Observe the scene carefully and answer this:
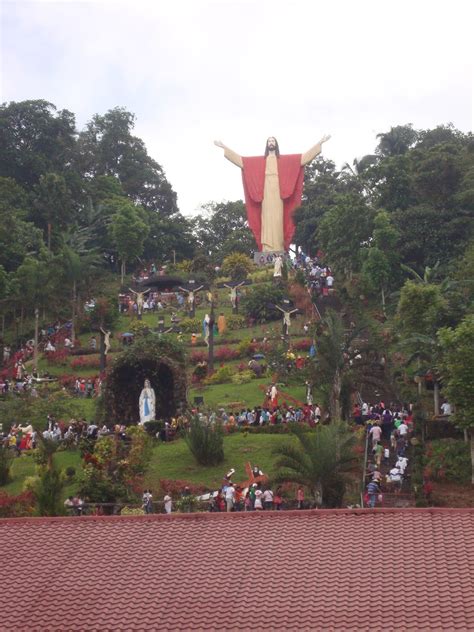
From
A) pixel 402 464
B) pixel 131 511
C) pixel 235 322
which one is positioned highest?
pixel 235 322

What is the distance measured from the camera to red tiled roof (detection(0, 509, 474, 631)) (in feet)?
44.6

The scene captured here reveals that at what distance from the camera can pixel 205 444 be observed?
2481 centimetres

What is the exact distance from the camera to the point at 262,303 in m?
42.6

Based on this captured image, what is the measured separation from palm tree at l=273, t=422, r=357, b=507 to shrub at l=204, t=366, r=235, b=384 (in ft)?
44.2

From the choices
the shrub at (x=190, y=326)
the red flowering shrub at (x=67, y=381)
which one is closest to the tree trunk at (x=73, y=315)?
the shrub at (x=190, y=326)

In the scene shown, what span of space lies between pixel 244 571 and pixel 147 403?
46.3 feet

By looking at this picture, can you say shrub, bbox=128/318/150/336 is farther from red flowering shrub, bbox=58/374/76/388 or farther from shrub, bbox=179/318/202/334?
red flowering shrub, bbox=58/374/76/388

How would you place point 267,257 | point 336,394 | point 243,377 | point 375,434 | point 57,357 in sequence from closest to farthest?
1. point 375,434
2. point 336,394
3. point 243,377
4. point 57,357
5. point 267,257

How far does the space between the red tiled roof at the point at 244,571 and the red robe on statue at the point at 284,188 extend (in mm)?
38448

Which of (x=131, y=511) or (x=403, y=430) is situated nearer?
(x=131, y=511)

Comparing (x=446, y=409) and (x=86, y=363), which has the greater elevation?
(x=86, y=363)

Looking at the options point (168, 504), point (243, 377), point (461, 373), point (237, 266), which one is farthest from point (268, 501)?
point (237, 266)

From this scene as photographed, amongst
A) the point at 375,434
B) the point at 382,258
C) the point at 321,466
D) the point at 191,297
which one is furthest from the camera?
the point at 191,297

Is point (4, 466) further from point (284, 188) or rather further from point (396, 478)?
point (284, 188)
